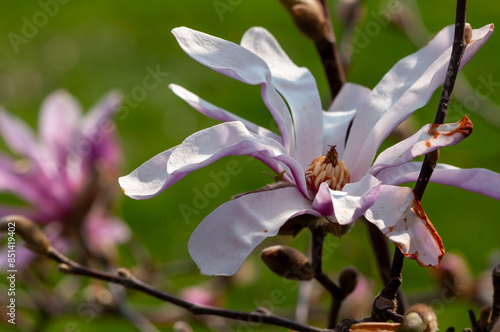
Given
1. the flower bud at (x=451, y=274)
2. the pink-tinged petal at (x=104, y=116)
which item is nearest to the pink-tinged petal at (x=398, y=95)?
the flower bud at (x=451, y=274)

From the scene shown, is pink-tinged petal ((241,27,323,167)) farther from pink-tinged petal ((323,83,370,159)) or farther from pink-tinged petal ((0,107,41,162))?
pink-tinged petal ((0,107,41,162))

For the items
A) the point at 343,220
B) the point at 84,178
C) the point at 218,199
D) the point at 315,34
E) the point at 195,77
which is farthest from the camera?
the point at 195,77

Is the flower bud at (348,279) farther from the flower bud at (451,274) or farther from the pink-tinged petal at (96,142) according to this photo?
the pink-tinged petal at (96,142)

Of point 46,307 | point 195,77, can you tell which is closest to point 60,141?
point 46,307

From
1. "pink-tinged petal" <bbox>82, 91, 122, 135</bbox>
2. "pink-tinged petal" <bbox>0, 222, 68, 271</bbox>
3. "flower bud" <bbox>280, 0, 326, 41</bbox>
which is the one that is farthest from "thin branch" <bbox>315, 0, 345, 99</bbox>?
"pink-tinged petal" <bbox>0, 222, 68, 271</bbox>

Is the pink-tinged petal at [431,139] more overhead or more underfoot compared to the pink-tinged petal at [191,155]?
more underfoot

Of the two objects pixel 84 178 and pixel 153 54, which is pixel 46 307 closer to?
pixel 84 178

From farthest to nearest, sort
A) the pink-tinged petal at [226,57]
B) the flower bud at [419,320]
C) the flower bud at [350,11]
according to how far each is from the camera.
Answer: the flower bud at [350,11] → the pink-tinged petal at [226,57] → the flower bud at [419,320]
